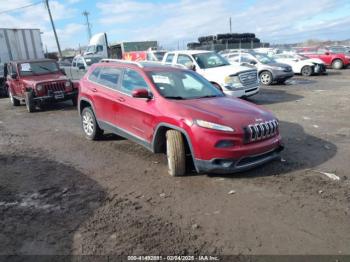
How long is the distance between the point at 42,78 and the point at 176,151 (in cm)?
908

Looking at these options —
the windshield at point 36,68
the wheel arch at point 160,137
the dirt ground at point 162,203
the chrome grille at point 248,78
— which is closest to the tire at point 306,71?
the chrome grille at point 248,78

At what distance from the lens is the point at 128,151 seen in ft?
22.3

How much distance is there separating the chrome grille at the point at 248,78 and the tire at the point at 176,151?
7.00 meters

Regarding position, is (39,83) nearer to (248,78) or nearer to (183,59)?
(183,59)

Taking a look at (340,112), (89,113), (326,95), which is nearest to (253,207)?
(89,113)

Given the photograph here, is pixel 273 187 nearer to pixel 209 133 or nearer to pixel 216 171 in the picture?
pixel 216 171

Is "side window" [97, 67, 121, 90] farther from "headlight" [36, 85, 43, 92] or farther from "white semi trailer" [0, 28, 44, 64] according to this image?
"white semi trailer" [0, 28, 44, 64]

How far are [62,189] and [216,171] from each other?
227cm

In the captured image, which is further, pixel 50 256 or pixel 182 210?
pixel 182 210

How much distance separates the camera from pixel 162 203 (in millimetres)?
4512

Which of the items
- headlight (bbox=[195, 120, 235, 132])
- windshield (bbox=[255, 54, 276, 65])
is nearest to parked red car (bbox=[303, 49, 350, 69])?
windshield (bbox=[255, 54, 276, 65])

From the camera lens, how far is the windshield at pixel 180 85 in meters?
5.87

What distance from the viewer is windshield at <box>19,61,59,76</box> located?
12.9 meters

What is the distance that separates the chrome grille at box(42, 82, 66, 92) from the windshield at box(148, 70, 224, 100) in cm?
703
